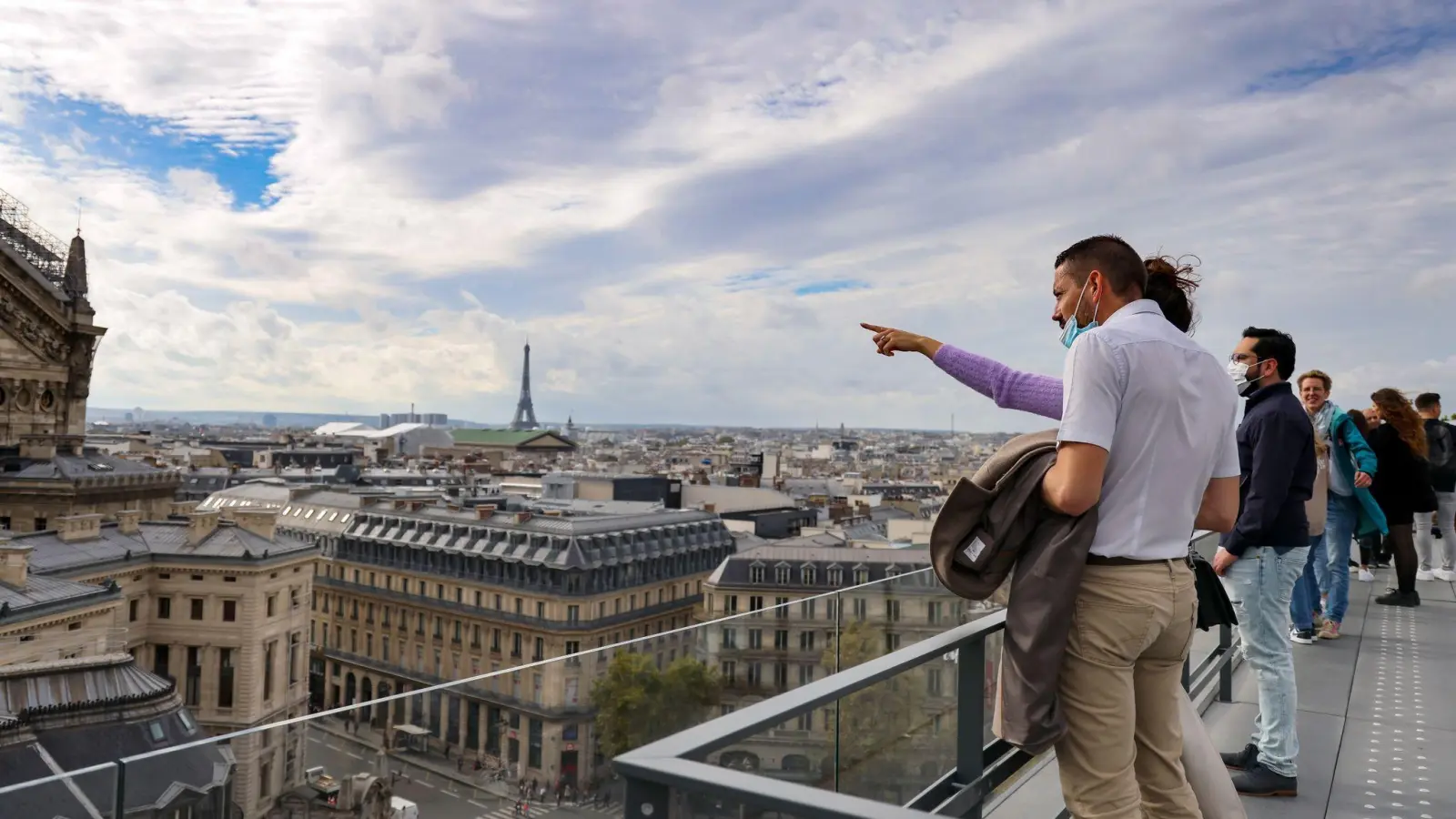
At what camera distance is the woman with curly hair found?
8.08 m

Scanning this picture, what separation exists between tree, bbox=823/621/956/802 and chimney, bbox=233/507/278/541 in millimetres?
36531

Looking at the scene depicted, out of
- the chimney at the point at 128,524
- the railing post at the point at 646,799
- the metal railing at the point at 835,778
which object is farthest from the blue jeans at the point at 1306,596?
the chimney at the point at 128,524

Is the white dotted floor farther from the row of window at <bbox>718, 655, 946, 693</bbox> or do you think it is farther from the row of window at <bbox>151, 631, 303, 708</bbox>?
the row of window at <bbox>151, 631, 303, 708</bbox>

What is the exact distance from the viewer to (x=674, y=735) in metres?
1.96

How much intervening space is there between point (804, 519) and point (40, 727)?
53.5 metres

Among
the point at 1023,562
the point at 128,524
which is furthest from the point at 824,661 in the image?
the point at 128,524

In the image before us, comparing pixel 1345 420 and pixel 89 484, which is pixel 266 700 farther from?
pixel 1345 420

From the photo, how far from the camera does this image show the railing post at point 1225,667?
18.3 ft

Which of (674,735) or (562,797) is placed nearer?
(674,735)

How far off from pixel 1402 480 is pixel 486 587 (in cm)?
4412

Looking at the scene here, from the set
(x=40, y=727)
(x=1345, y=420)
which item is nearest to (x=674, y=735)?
(x=1345, y=420)

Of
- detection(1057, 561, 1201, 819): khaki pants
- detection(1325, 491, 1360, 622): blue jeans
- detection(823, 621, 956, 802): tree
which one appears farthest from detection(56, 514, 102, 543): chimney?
detection(1057, 561, 1201, 819): khaki pants

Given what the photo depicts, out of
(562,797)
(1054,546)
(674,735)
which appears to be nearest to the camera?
(674,735)

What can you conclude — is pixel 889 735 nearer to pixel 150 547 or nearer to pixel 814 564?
pixel 150 547
